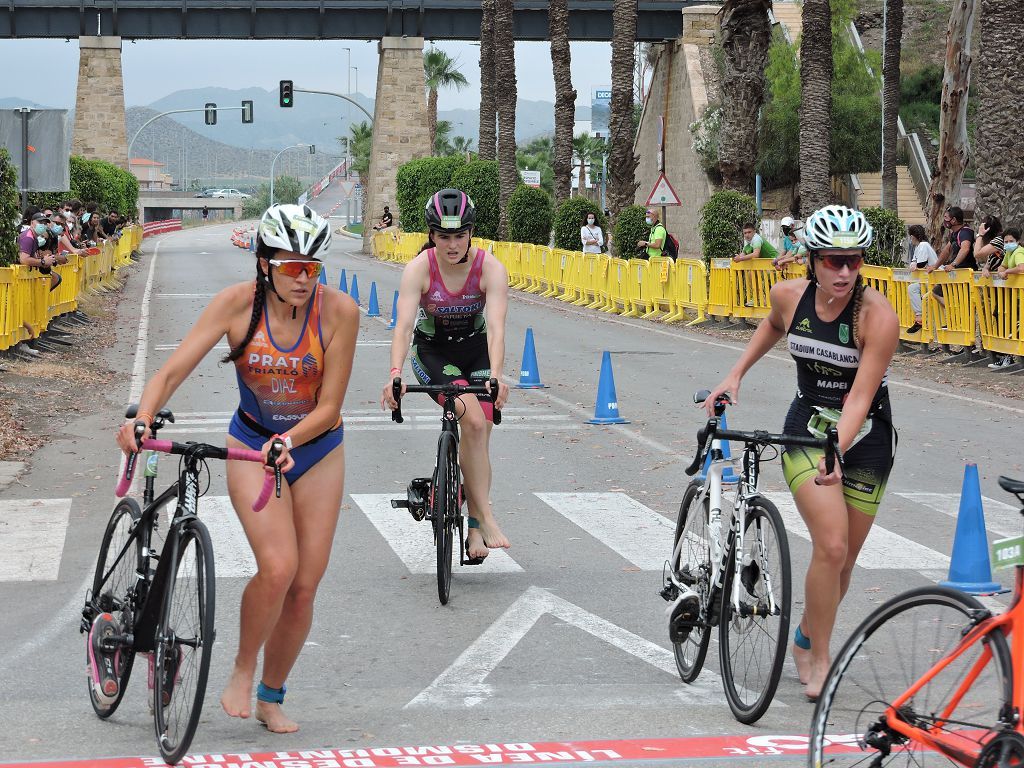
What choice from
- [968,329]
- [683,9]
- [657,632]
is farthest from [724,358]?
[683,9]

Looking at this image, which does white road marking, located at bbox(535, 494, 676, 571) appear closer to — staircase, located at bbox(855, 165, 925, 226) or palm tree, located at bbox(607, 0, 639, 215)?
palm tree, located at bbox(607, 0, 639, 215)

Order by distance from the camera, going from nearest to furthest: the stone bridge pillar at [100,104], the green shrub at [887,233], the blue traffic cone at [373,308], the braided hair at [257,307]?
the braided hair at [257,307]
the green shrub at [887,233]
the blue traffic cone at [373,308]
the stone bridge pillar at [100,104]

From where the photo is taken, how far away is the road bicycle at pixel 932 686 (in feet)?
13.3

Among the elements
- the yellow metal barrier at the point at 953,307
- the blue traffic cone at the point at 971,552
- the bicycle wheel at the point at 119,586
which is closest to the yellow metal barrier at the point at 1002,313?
the yellow metal barrier at the point at 953,307

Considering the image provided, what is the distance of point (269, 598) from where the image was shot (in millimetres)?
5480

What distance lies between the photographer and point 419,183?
203ft

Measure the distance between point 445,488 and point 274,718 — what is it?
8.27 ft

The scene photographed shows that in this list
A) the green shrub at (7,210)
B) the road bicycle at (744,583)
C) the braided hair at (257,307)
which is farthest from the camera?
the green shrub at (7,210)

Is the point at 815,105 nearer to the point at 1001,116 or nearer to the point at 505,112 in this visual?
the point at 1001,116

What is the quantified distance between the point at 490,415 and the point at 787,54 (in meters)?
51.7

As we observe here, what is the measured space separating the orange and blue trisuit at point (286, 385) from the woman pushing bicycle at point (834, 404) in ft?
5.75

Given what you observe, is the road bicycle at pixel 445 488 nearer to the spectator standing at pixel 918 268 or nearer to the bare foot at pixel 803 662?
the bare foot at pixel 803 662

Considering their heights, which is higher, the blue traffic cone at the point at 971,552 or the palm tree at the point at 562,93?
the palm tree at the point at 562,93

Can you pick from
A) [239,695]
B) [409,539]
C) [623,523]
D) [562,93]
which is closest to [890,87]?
[562,93]
